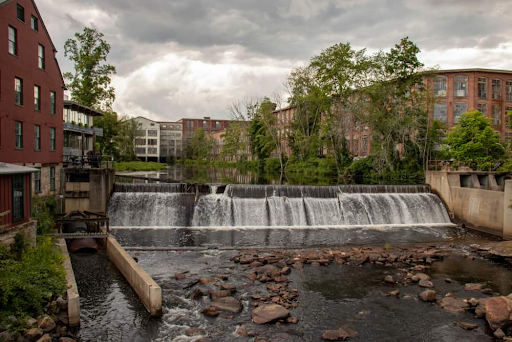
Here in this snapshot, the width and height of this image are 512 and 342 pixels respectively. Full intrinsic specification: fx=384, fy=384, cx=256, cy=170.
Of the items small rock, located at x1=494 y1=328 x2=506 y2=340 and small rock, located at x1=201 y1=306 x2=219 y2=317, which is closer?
small rock, located at x1=494 y1=328 x2=506 y2=340

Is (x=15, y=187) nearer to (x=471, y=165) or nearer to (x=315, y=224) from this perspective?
(x=315, y=224)

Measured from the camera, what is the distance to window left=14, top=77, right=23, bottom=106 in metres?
19.8

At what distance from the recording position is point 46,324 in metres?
9.12

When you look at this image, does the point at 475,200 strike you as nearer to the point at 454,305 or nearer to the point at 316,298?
the point at 454,305

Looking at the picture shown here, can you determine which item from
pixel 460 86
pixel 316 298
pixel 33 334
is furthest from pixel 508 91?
→ pixel 33 334

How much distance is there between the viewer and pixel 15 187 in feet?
42.8

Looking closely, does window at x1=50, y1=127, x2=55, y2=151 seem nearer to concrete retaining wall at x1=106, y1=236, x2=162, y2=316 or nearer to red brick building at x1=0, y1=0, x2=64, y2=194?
red brick building at x1=0, y1=0, x2=64, y2=194

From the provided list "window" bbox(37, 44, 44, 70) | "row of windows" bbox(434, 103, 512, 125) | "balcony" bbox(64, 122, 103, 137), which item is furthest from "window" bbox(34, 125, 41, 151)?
"row of windows" bbox(434, 103, 512, 125)

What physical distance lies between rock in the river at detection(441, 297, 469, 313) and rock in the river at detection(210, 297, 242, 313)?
6263mm

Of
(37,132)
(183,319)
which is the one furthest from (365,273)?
(37,132)

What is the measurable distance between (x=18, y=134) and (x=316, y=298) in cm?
1734

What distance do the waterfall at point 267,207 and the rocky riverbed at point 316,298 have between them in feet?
21.3

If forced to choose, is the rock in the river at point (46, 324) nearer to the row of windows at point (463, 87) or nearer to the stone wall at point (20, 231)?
the stone wall at point (20, 231)

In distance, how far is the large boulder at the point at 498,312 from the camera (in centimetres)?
1013
